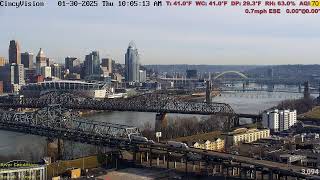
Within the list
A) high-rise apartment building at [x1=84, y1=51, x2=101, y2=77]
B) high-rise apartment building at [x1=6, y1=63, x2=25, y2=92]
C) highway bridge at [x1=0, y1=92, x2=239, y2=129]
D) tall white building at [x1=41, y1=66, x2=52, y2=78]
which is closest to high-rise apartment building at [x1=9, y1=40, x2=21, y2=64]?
tall white building at [x1=41, y1=66, x2=52, y2=78]

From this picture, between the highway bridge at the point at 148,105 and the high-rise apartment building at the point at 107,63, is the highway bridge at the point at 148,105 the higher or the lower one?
the lower one

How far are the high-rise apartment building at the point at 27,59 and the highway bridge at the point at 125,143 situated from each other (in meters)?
26.1

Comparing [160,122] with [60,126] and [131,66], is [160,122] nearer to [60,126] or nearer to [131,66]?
[60,126]

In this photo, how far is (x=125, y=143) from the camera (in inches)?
417

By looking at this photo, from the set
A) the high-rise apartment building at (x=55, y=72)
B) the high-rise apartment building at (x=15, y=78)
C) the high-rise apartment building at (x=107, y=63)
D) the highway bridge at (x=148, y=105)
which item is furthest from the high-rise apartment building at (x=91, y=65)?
the highway bridge at (x=148, y=105)

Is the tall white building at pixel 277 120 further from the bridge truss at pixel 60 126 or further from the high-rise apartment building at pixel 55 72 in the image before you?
the high-rise apartment building at pixel 55 72

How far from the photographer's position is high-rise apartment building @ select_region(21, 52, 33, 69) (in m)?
40.5

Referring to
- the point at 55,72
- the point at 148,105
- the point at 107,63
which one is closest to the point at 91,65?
the point at 107,63

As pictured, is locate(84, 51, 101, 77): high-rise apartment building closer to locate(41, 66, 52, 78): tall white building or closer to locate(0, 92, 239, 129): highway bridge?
locate(41, 66, 52, 78): tall white building

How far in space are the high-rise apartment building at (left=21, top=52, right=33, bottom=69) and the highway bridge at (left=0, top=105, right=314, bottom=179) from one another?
85.7 feet

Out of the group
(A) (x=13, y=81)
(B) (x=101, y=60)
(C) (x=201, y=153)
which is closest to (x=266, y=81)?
(B) (x=101, y=60)

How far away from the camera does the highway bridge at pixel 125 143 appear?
866cm

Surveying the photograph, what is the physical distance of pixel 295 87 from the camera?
4497cm

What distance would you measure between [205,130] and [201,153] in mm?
5261
